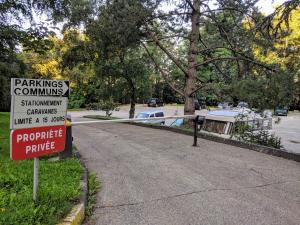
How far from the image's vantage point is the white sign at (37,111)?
13.6 ft

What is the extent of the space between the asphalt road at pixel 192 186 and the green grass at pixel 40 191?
0.50 m

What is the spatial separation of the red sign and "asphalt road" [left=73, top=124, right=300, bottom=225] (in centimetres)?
117

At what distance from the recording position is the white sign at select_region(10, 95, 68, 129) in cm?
415

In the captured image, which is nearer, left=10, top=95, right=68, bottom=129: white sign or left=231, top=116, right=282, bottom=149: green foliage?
left=10, top=95, right=68, bottom=129: white sign

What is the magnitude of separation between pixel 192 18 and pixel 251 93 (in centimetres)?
738

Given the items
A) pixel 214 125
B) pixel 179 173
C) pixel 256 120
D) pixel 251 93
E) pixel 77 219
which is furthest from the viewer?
pixel 214 125

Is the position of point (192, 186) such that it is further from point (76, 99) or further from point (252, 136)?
point (76, 99)

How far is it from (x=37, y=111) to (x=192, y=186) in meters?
3.11

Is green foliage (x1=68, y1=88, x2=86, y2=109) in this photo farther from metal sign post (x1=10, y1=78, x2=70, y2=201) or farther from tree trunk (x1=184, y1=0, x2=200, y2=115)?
metal sign post (x1=10, y1=78, x2=70, y2=201)

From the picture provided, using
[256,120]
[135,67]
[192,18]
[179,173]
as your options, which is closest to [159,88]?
[135,67]

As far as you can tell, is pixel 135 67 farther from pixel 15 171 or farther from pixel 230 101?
pixel 15 171

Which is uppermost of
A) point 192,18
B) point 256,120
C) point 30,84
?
point 192,18

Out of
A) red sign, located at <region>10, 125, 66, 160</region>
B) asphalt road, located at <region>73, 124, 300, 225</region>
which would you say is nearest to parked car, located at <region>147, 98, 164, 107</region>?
asphalt road, located at <region>73, 124, 300, 225</region>

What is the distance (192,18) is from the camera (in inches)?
643
